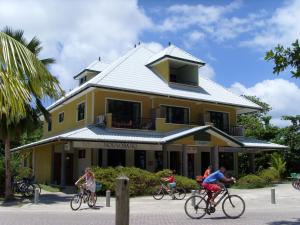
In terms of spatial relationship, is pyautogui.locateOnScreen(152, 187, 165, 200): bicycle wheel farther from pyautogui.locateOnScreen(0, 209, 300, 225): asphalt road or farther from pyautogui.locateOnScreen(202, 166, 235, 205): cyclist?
pyautogui.locateOnScreen(202, 166, 235, 205): cyclist

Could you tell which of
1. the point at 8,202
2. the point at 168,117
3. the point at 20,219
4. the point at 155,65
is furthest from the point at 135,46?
the point at 20,219

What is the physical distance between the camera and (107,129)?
87.7 feet

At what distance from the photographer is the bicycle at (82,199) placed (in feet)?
56.2

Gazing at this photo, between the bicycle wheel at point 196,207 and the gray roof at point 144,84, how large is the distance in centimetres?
1391

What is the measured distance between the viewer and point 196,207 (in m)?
13.8

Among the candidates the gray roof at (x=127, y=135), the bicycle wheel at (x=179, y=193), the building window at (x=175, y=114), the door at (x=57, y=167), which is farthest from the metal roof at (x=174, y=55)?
the bicycle wheel at (x=179, y=193)

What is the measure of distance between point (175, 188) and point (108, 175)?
3664 millimetres

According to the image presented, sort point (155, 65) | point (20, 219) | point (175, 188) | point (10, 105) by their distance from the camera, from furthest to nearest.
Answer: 1. point (155, 65)
2. point (175, 188)
3. point (20, 219)
4. point (10, 105)

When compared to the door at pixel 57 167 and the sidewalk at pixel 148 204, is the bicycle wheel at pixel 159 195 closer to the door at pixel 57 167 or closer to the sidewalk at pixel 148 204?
the sidewalk at pixel 148 204

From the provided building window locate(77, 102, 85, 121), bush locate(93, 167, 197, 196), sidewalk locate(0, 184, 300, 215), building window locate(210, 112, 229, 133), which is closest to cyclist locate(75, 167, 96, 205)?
sidewalk locate(0, 184, 300, 215)

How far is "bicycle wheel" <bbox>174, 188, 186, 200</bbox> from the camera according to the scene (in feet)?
71.3

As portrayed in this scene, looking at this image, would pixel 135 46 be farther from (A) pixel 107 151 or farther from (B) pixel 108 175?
(B) pixel 108 175

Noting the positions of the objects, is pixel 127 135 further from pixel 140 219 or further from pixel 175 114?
pixel 140 219

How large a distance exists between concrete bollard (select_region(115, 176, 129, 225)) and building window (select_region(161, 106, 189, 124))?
2374 cm
